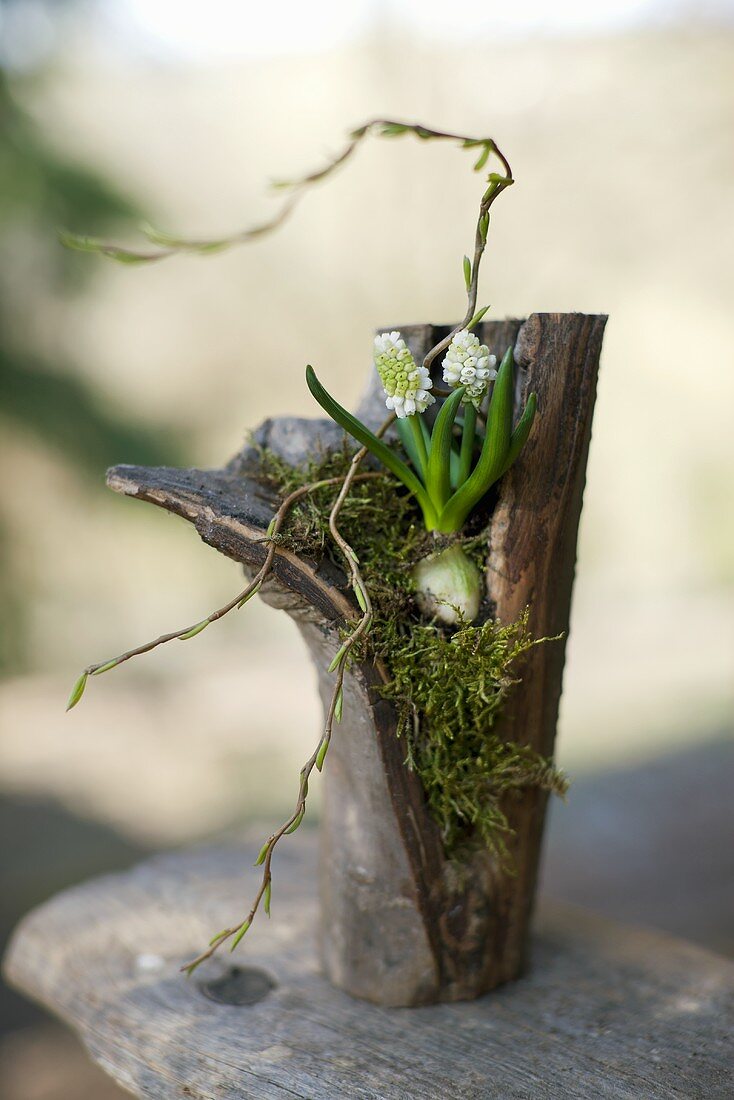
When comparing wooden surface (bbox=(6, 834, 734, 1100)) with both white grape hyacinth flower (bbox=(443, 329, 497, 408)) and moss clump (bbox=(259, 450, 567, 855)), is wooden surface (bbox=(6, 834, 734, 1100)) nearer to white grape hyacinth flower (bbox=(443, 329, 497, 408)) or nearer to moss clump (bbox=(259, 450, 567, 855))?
moss clump (bbox=(259, 450, 567, 855))

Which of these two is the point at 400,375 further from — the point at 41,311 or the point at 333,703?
the point at 41,311

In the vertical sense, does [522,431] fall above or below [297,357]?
below

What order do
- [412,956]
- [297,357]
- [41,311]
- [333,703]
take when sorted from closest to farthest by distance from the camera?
[333,703], [412,956], [41,311], [297,357]

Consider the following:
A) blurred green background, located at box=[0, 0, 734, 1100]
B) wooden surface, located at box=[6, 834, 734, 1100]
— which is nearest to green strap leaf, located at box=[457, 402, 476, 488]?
wooden surface, located at box=[6, 834, 734, 1100]

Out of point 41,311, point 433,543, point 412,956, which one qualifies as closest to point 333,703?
point 433,543

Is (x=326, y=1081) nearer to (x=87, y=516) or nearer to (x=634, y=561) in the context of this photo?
(x=87, y=516)

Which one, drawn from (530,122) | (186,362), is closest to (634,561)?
(530,122)

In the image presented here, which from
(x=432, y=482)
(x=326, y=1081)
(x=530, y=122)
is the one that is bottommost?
(x=326, y=1081)
